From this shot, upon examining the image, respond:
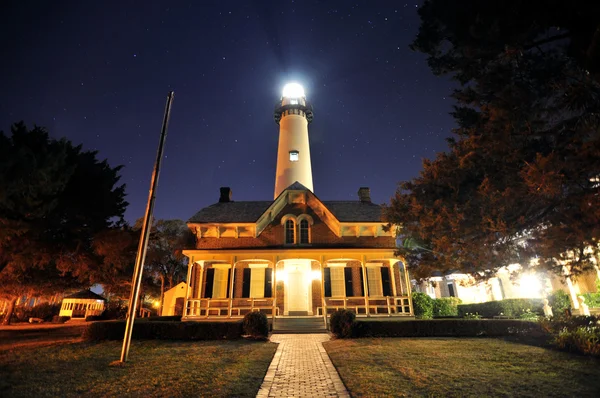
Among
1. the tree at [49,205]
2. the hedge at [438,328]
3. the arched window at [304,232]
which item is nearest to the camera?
the tree at [49,205]

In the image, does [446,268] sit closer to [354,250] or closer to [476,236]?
[476,236]

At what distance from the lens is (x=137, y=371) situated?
23.8 ft

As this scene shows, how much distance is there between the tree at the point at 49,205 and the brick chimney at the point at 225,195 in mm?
7310

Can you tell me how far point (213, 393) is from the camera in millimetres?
5582

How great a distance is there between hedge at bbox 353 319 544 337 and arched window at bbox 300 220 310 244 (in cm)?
849

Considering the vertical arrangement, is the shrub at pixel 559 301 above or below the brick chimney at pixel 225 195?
below

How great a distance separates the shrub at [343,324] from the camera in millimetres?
12844

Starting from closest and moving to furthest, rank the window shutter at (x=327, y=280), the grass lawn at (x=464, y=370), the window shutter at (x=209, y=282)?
the grass lawn at (x=464, y=370)
the window shutter at (x=209, y=282)
the window shutter at (x=327, y=280)

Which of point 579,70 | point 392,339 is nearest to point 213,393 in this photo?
point 392,339

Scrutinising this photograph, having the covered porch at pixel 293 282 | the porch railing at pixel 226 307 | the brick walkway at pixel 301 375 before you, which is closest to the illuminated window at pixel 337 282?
the covered porch at pixel 293 282

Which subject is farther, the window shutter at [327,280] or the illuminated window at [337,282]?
the illuminated window at [337,282]

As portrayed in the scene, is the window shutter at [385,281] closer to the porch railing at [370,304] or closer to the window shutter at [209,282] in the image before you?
the porch railing at [370,304]

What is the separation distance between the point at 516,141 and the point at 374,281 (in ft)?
48.4

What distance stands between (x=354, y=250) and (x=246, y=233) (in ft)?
23.4
